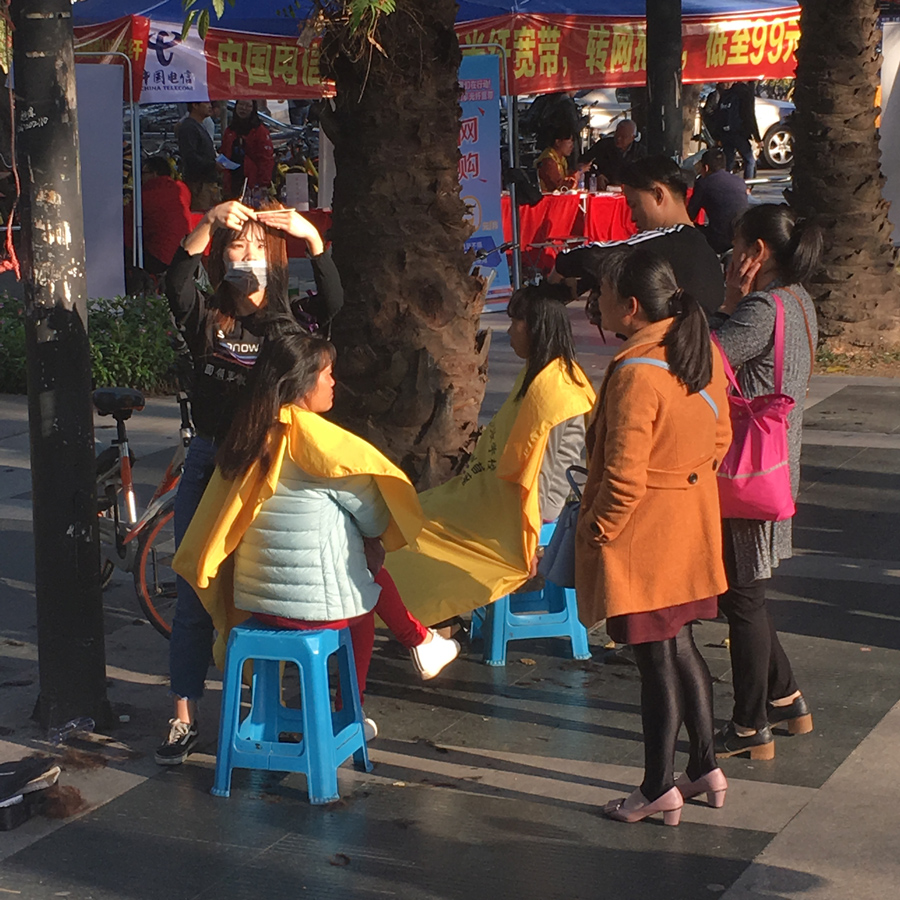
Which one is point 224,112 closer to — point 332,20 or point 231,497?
point 332,20

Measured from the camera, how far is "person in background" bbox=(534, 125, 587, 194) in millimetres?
16906

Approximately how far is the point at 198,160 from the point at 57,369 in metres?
13.1

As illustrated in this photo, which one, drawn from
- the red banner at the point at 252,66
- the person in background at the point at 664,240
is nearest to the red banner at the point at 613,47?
the red banner at the point at 252,66

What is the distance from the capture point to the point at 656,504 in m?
3.98

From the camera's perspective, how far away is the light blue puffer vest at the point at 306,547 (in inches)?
168

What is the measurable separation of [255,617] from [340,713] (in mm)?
481

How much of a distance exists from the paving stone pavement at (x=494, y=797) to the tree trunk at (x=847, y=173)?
19.8ft

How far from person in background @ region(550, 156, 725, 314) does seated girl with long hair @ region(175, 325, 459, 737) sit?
103 centimetres

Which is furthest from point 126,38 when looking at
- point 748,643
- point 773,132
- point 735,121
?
point 773,132

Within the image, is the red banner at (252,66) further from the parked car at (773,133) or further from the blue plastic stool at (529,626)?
the parked car at (773,133)

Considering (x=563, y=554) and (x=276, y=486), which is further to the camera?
(x=563, y=554)

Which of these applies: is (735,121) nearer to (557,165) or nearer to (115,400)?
(557,165)

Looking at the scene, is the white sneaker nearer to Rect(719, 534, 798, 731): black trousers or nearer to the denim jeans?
the denim jeans

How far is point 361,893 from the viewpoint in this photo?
3783mm
